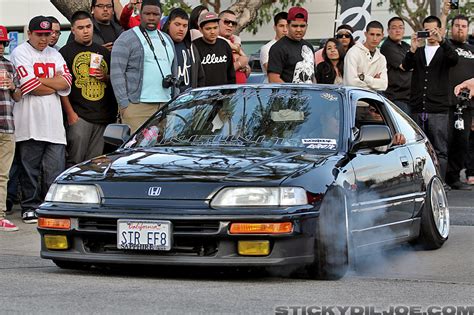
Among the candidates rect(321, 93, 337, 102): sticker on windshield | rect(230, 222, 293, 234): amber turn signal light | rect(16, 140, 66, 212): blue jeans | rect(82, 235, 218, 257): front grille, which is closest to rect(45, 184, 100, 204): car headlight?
rect(82, 235, 218, 257): front grille

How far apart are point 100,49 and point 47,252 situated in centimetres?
462

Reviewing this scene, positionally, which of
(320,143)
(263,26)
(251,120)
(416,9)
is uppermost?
(251,120)

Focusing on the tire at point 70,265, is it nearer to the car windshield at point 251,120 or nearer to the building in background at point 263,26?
the car windshield at point 251,120

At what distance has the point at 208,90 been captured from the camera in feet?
31.0

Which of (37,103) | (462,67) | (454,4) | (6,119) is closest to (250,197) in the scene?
(6,119)

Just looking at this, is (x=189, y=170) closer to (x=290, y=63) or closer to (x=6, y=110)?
(x=6, y=110)

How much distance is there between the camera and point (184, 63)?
12.5m

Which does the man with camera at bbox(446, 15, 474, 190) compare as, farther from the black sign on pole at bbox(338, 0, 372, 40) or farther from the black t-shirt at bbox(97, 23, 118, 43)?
the black t-shirt at bbox(97, 23, 118, 43)

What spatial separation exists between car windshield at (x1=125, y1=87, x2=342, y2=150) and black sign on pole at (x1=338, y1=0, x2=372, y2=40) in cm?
926

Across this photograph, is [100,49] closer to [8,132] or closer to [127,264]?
[8,132]

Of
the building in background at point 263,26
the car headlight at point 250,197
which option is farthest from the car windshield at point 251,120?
the building in background at point 263,26

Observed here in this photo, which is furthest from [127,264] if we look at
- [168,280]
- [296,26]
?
[296,26]

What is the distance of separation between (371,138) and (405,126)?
63.3 inches

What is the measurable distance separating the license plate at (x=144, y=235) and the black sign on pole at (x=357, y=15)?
36.4 feet
